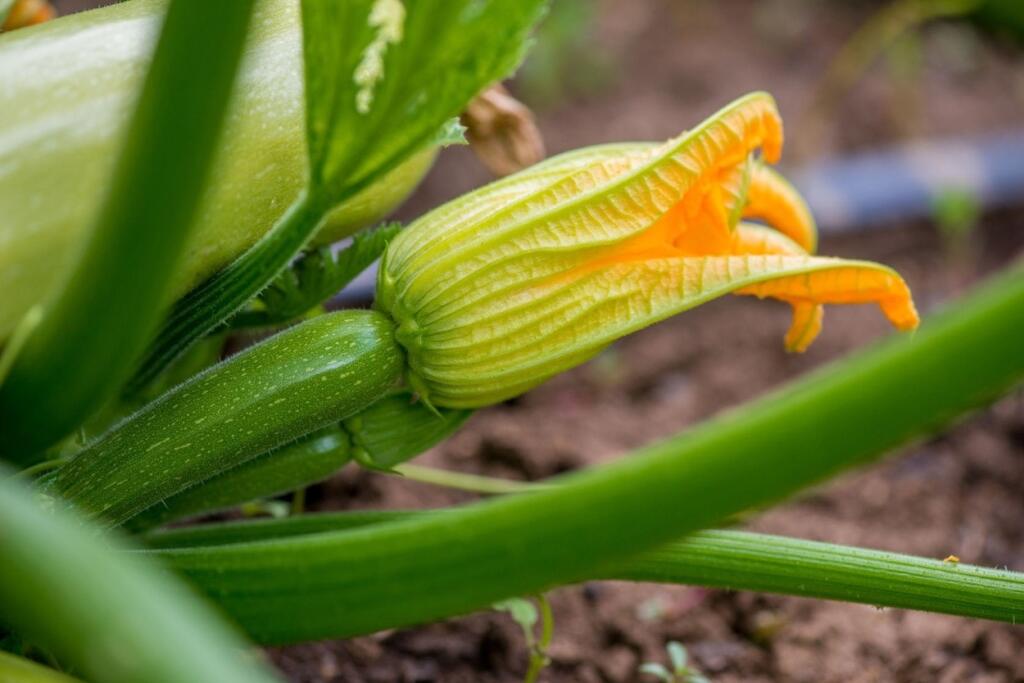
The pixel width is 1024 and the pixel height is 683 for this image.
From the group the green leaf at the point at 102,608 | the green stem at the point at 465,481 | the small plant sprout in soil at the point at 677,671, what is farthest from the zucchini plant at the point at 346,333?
the green stem at the point at 465,481

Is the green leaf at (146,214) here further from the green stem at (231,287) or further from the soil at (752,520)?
the soil at (752,520)

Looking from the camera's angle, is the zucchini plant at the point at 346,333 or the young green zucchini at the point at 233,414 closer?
the zucchini plant at the point at 346,333

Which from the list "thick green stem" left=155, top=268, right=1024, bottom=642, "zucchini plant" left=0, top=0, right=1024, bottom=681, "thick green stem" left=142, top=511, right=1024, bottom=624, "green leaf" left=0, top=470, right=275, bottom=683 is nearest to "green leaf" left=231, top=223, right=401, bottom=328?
"zucchini plant" left=0, top=0, right=1024, bottom=681

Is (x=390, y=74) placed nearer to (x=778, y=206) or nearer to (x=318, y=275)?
(x=318, y=275)

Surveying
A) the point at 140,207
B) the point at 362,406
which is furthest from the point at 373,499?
the point at 140,207

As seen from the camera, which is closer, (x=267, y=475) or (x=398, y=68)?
(x=398, y=68)

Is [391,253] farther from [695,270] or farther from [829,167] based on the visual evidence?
[829,167]

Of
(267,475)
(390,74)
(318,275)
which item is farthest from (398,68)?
(267,475)
